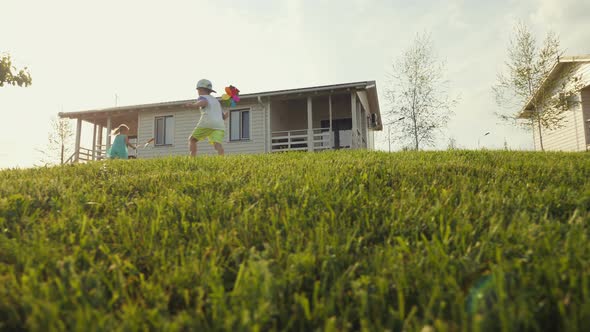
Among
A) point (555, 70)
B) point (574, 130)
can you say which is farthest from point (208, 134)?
point (574, 130)

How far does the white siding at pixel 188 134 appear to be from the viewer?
631 inches

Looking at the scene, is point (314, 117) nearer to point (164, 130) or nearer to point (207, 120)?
point (164, 130)

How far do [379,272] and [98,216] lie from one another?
6.33ft

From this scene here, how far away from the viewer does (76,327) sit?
1.12 metres

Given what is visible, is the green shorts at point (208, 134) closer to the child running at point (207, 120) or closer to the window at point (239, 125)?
the child running at point (207, 120)

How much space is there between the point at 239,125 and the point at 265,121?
138 cm

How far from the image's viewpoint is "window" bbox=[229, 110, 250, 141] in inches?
646

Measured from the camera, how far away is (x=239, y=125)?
54.0 feet

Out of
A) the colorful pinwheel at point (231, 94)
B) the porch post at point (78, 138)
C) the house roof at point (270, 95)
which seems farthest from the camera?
the porch post at point (78, 138)

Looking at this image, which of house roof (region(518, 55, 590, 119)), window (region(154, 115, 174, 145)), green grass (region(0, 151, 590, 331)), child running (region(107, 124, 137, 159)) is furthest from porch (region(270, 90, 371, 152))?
green grass (region(0, 151, 590, 331))

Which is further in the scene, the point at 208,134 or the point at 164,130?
the point at 164,130

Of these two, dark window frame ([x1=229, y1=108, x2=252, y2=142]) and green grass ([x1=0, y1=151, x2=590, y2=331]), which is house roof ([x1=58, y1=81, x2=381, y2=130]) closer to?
dark window frame ([x1=229, y1=108, x2=252, y2=142])

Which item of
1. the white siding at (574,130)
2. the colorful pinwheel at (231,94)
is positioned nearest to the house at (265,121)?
the colorful pinwheel at (231,94)

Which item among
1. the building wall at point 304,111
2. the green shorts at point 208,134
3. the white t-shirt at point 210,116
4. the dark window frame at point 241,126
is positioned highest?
the building wall at point 304,111
